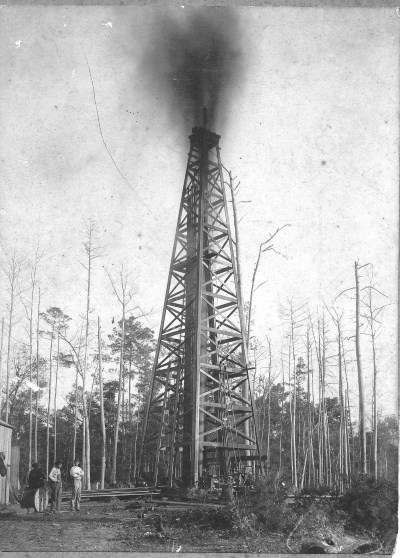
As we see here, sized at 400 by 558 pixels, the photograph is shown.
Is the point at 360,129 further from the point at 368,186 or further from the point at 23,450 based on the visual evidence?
the point at 23,450

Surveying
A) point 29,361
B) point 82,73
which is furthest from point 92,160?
point 29,361

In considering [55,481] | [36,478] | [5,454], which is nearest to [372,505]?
[55,481]

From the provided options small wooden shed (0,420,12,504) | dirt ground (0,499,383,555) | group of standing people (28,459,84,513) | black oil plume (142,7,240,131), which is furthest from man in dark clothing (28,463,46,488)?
black oil plume (142,7,240,131)

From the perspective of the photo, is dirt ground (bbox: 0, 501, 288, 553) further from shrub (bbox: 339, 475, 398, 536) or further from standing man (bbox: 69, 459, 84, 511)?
shrub (bbox: 339, 475, 398, 536)

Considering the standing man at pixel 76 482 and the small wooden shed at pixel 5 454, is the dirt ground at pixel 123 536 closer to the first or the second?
the standing man at pixel 76 482

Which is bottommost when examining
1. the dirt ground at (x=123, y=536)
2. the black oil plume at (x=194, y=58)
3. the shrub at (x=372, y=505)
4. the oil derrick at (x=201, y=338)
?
the dirt ground at (x=123, y=536)

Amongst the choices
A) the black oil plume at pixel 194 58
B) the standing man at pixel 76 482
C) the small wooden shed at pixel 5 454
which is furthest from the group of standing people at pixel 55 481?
the black oil plume at pixel 194 58
